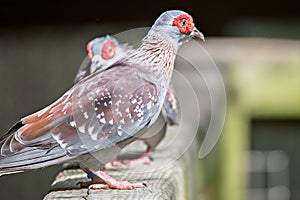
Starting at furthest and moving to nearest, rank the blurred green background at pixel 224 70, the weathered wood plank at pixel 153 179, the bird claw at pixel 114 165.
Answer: the blurred green background at pixel 224 70
the bird claw at pixel 114 165
the weathered wood plank at pixel 153 179

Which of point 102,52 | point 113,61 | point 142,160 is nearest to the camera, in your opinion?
point 142,160

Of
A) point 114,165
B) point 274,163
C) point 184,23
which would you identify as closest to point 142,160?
point 114,165

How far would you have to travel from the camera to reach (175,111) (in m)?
3.16

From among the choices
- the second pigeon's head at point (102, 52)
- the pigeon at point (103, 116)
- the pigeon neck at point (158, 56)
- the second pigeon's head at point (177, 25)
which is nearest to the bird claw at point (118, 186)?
the pigeon at point (103, 116)

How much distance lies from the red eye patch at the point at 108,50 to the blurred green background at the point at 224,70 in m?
0.55

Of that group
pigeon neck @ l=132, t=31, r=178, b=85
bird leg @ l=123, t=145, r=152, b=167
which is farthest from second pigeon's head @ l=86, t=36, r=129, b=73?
pigeon neck @ l=132, t=31, r=178, b=85

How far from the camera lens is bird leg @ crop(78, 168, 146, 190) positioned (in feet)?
7.02

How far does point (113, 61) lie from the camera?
108 inches

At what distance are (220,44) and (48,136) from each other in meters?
2.09

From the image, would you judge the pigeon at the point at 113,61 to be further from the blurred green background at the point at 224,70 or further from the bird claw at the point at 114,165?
the blurred green background at the point at 224,70

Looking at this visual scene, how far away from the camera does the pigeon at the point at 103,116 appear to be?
86.0 inches

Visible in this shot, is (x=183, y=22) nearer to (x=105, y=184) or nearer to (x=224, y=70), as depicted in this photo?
(x=105, y=184)

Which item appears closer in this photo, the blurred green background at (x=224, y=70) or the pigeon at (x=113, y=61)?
the pigeon at (x=113, y=61)

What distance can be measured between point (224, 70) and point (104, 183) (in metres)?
1.83
